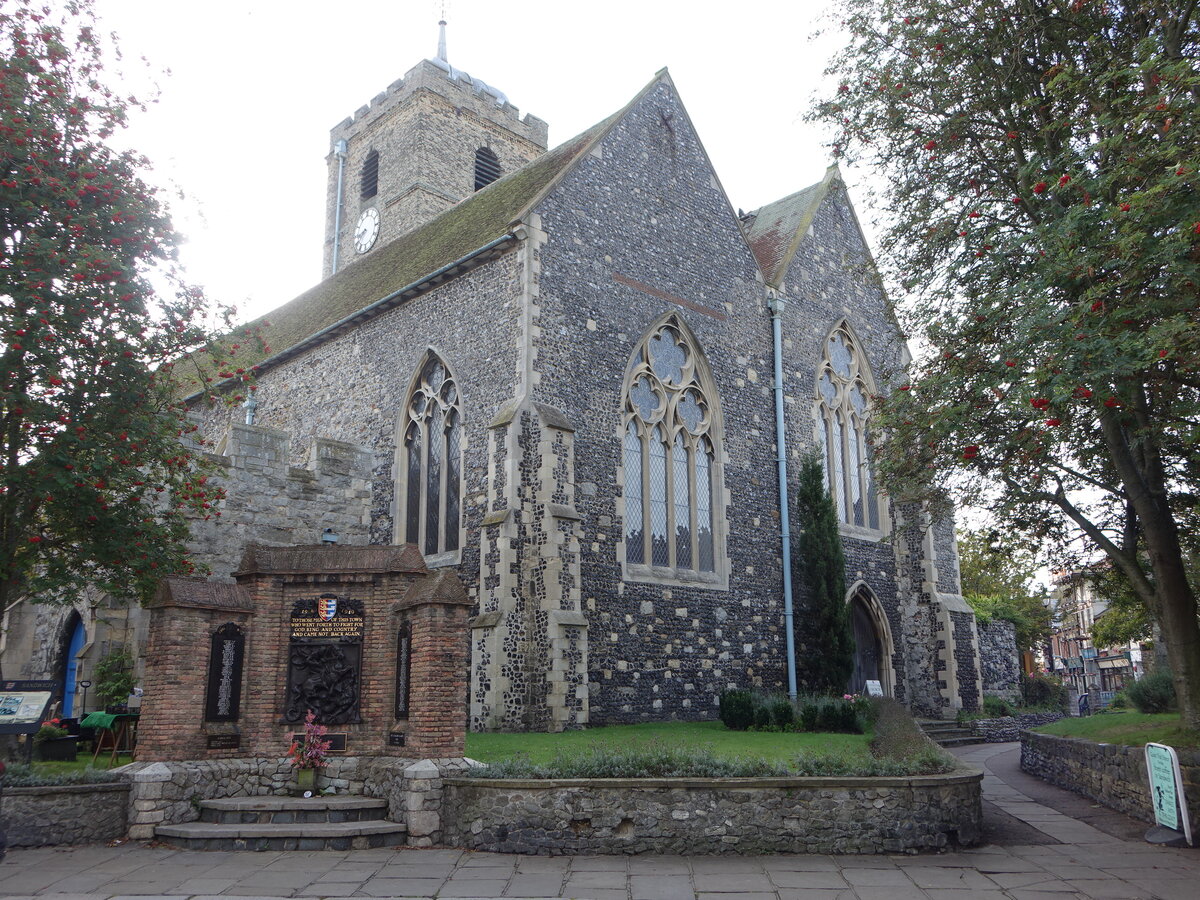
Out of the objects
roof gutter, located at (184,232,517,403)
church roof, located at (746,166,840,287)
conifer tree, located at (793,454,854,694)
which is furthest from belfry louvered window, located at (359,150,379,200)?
conifer tree, located at (793,454,854,694)

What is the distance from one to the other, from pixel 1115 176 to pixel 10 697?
12899 mm

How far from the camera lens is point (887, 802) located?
30.2ft

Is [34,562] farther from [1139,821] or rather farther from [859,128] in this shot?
[1139,821]

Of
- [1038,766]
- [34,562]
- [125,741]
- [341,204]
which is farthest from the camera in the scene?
[341,204]

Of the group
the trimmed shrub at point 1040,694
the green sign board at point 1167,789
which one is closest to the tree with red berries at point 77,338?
the green sign board at point 1167,789

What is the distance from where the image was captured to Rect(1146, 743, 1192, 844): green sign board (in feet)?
31.3

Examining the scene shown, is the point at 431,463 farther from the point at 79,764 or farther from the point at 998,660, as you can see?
the point at 998,660

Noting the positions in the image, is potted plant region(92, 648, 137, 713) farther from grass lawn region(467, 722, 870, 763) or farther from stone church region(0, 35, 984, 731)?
grass lawn region(467, 722, 870, 763)

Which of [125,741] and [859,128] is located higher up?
[859,128]

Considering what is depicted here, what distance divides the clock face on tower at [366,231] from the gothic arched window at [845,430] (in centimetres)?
1773

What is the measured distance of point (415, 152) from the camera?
32469 millimetres

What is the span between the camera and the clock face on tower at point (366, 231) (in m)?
33.6

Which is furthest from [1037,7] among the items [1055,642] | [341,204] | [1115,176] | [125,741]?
[1055,642]

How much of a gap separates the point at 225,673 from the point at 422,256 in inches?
529
